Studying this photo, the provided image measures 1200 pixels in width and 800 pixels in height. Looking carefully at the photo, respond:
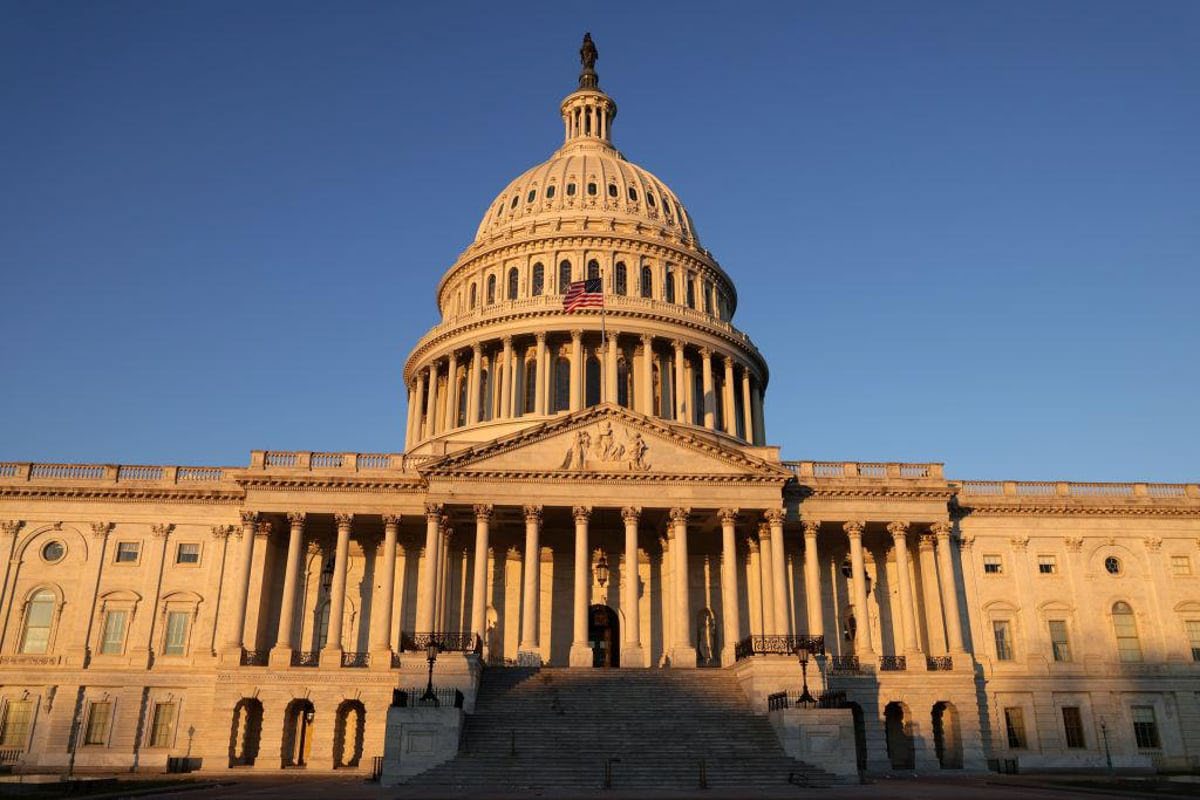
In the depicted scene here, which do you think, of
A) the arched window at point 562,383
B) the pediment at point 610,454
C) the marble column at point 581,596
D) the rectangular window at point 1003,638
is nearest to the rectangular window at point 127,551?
the pediment at point 610,454

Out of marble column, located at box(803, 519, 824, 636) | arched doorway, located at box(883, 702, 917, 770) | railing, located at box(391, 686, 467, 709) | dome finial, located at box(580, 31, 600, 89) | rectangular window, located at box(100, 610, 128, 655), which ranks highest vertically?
dome finial, located at box(580, 31, 600, 89)

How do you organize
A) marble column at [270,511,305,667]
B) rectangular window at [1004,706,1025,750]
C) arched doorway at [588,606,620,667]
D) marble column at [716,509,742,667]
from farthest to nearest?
arched doorway at [588,606,620,667]
rectangular window at [1004,706,1025,750]
marble column at [270,511,305,667]
marble column at [716,509,742,667]

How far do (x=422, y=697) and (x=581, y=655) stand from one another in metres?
11.1

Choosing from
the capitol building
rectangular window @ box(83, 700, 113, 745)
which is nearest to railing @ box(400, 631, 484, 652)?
the capitol building

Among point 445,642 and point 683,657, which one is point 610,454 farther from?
point 445,642

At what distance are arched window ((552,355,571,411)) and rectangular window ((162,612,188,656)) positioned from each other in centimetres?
2853

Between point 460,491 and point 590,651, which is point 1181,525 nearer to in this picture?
point 590,651

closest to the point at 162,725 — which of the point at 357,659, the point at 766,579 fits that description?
the point at 357,659

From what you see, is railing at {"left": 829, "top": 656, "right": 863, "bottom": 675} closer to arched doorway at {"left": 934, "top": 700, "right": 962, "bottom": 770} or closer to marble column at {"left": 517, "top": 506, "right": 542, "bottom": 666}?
arched doorway at {"left": 934, "top": 700, "right": 962, "bottom": 770}

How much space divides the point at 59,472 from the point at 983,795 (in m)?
51.1

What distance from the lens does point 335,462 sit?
56219 millimetres

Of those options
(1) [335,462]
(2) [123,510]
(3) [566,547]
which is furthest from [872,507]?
(2) [123,510]

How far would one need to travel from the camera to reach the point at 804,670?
40219 millimetres

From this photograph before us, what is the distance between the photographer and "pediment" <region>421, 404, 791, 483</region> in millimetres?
52625
